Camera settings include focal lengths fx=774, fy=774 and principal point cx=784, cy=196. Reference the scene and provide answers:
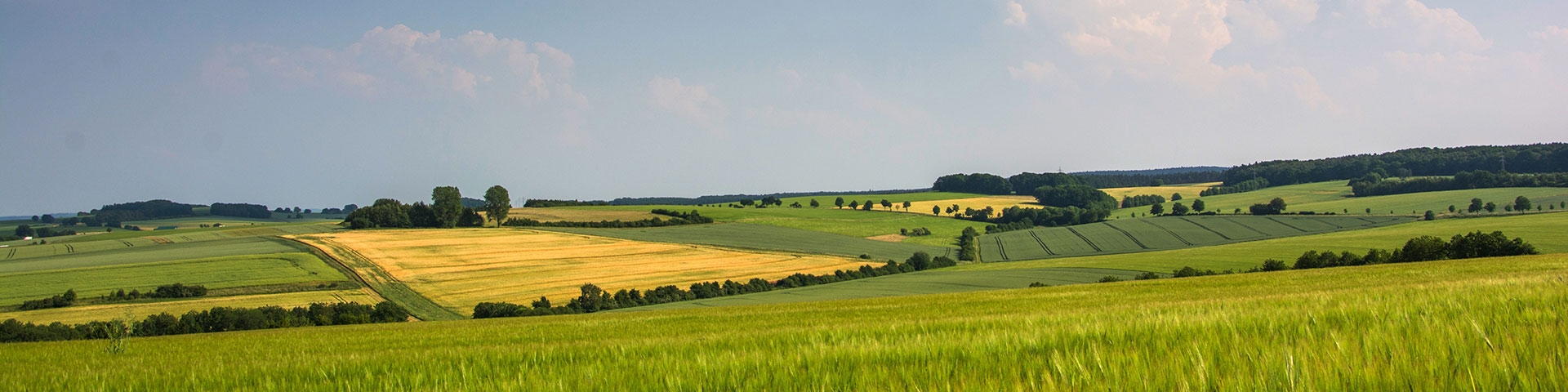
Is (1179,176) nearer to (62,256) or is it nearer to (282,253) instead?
(282,253)

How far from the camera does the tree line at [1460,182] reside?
109062mm

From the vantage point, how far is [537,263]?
73.2 metres

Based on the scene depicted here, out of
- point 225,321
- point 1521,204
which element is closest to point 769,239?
point 225,321

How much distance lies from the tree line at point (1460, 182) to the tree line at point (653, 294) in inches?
3786

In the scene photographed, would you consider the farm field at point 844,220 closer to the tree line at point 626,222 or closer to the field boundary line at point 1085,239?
the tree line at point 626,222

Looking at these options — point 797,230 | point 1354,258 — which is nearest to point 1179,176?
point 797,230

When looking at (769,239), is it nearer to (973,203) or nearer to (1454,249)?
(973,203)

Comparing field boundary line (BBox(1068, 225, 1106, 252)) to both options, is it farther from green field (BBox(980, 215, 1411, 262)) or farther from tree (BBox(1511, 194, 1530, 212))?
tree (BBox(1511, 194, 1530, 212))

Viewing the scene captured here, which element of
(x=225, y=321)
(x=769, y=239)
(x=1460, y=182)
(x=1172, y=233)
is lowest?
(x=225, y=321)

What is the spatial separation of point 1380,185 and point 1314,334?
14931cm

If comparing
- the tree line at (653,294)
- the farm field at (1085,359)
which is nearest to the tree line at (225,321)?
the tree line at (653,294)

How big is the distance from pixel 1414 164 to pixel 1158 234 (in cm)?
9161

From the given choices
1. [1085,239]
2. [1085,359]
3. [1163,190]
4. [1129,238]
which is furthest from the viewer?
[1163,190]

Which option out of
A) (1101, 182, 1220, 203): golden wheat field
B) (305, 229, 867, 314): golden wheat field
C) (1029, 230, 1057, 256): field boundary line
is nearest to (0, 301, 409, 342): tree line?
(305, 229, 867, 314): golden wheat field
